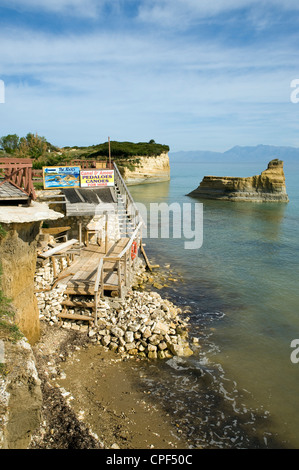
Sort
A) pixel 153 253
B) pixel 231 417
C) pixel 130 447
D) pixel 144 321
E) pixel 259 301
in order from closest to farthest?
pixel 130 447 < pixel 231 417 < pixel 144 321 < pixel 259 301 < pixel 153 253

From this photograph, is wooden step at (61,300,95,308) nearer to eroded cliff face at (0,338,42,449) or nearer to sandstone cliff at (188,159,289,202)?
eroded cliff face at (0,338,42,449)

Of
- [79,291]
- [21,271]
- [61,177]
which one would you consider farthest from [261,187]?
[21,271]

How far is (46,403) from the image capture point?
8.53 metres

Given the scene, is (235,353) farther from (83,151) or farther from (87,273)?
(83,151)

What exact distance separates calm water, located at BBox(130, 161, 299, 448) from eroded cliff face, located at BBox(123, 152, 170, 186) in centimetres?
6318

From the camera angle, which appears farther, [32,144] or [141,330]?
[32,144]

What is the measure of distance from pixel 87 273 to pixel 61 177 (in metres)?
6.27

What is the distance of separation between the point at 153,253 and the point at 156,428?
17.7 metres

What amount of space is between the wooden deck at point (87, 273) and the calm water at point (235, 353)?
11.5 ft

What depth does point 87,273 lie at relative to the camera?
48.6 feet

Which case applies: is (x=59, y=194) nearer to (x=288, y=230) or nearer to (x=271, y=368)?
(x=271, y=368)
